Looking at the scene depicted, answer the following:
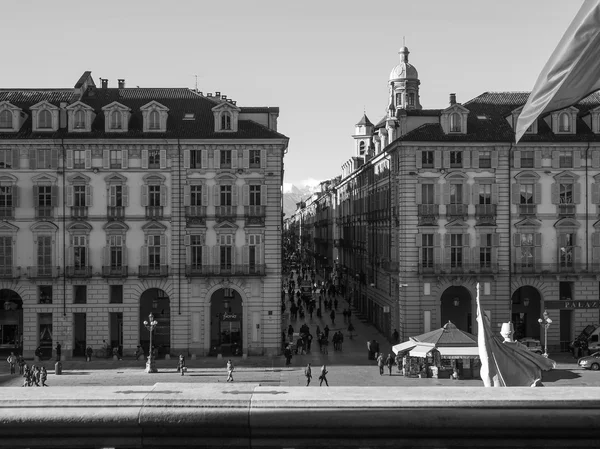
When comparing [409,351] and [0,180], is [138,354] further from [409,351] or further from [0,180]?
[409,351]

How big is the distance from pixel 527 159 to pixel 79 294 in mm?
33808

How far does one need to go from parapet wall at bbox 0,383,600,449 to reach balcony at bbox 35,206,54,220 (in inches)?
2099

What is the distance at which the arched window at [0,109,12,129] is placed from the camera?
5681 centimetres

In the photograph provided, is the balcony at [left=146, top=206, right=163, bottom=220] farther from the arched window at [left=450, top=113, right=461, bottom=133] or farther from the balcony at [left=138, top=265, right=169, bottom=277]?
the arched window at [left=450, top=113, right=461, bottom=133]

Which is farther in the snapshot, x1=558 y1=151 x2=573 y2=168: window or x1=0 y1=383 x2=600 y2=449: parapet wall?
x1=558 y1=151 x2=573 y2=168: window

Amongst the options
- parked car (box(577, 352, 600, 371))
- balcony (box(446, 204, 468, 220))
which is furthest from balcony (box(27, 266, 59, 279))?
parked car (box(577, 352, 600, 371))

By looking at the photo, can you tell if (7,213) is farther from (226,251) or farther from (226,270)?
(226,270)

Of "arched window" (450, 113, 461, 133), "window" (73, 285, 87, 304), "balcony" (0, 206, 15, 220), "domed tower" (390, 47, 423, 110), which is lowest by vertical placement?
"window" (73, 285, 87, 304)

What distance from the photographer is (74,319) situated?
57.2 m

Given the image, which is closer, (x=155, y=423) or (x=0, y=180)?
(x=155, y=423)

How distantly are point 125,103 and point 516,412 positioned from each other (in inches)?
2255

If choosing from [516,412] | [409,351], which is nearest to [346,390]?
[516,412]

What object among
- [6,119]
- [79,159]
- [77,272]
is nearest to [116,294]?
[77,272]

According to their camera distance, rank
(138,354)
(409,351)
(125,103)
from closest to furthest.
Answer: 1. (409,351)
2. (138,354)
3. (125,103)
